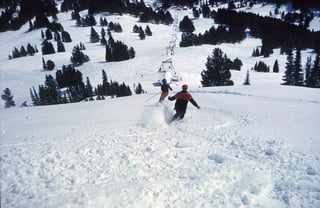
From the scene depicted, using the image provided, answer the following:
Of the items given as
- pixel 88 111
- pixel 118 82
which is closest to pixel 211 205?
pixel 88 111

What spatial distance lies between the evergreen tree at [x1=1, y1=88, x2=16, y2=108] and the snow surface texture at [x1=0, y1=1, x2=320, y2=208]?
7095 cm

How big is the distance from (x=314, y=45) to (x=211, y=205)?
135845mm

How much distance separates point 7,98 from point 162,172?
9109 cm

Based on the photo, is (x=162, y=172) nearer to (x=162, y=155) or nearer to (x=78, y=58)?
(x=162, y=155)

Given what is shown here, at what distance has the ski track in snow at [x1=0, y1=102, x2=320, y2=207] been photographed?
6.81 metres

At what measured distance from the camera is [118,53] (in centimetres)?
11169

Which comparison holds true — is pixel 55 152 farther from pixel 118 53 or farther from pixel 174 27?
pixel 174 27

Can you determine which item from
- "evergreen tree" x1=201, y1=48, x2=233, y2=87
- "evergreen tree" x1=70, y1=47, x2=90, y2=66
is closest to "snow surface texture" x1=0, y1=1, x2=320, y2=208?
"evergreen tree" x1=201, y1=48, x2=233, y2=87

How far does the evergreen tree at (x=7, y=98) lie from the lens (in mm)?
78419

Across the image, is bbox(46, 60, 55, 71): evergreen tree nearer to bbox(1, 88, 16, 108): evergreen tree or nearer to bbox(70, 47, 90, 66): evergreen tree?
bbox(70, 47, 90, 66): evergreen tree

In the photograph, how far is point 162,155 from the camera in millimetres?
9359

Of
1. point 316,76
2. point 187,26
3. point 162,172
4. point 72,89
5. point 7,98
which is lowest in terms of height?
point 72,89

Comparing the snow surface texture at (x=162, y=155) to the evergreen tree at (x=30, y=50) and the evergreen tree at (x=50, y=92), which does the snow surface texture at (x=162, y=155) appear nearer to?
the evergreen tree at (x=50, y=92)

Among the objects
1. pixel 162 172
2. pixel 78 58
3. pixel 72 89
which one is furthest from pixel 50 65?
pixel 162 172
